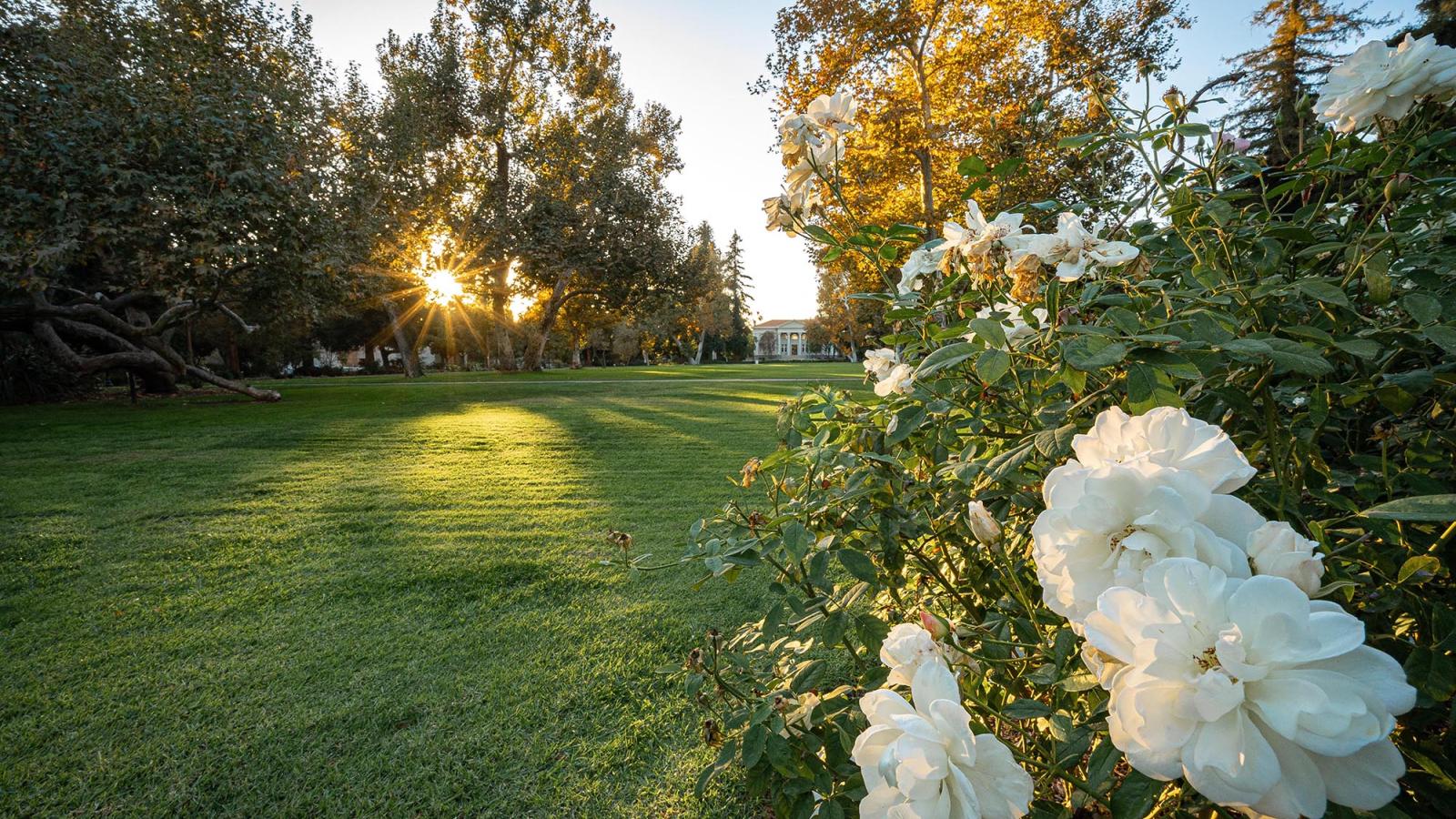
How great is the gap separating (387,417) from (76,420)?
477 cm

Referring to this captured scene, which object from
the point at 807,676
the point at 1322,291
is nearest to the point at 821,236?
the point at 1322,291

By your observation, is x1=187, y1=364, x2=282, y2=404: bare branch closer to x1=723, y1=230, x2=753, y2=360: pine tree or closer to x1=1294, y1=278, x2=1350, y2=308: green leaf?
x1=1294, y1=278, x2=1350, y2=308: green leaf

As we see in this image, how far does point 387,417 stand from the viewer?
10125 millimetres

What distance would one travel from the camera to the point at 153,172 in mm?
8578

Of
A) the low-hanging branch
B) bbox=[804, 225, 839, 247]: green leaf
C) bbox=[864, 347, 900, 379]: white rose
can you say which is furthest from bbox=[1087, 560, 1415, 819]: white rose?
the low-hanging branch

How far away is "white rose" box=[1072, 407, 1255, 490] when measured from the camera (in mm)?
538

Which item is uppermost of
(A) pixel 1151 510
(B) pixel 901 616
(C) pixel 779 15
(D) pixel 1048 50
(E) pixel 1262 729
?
(C) pixel 779 15

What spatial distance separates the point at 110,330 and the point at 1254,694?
18.3 meters

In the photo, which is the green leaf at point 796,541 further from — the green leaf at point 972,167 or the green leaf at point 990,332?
the green leaf at point 972,167

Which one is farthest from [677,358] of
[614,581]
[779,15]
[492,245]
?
[614,581]

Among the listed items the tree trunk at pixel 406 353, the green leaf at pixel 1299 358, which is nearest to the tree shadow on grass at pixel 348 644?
the green leaf at pixel 1299 358

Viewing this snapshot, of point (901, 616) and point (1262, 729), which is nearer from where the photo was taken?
point (1262, 729)

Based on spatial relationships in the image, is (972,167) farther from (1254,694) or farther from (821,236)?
(1254,694)

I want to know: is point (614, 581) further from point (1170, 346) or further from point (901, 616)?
point (1170, 346)
